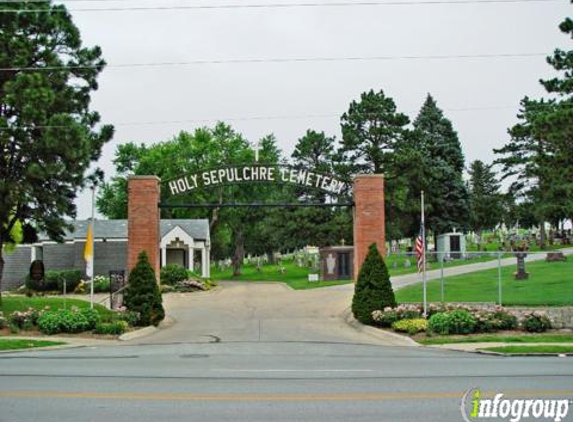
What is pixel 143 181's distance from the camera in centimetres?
2747

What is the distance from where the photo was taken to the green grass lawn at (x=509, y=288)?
26719 millimetres

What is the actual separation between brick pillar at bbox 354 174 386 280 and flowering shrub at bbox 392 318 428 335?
415cm

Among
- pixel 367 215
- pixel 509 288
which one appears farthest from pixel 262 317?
pixel 509 288

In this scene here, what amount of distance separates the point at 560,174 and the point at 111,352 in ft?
61.1

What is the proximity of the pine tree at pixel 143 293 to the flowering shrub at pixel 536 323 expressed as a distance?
41.7 feet

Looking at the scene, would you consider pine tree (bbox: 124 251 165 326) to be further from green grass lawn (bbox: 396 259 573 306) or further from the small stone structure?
the small stone structure

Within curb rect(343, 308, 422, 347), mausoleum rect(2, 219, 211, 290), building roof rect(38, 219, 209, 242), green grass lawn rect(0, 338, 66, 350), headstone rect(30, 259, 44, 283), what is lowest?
curb rect(343, 308, 422, 347)

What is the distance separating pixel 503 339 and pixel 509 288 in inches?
377

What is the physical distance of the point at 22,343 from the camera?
2039 cm

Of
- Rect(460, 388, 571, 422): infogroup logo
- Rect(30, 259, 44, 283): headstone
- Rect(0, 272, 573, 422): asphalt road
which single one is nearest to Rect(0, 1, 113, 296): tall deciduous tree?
Rect(0, 272, 573, 422): asphalt road

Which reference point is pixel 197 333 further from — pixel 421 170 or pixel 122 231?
pixel 421 170

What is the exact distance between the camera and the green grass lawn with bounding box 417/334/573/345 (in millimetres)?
20898

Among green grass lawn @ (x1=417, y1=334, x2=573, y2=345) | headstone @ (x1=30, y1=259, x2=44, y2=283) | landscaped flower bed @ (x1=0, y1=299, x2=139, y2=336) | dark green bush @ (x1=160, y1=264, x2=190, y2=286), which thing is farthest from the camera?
dark green bush @ (x1=160, y1=264, x2=190, y2=286)

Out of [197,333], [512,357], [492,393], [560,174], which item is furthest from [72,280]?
[492,393]
